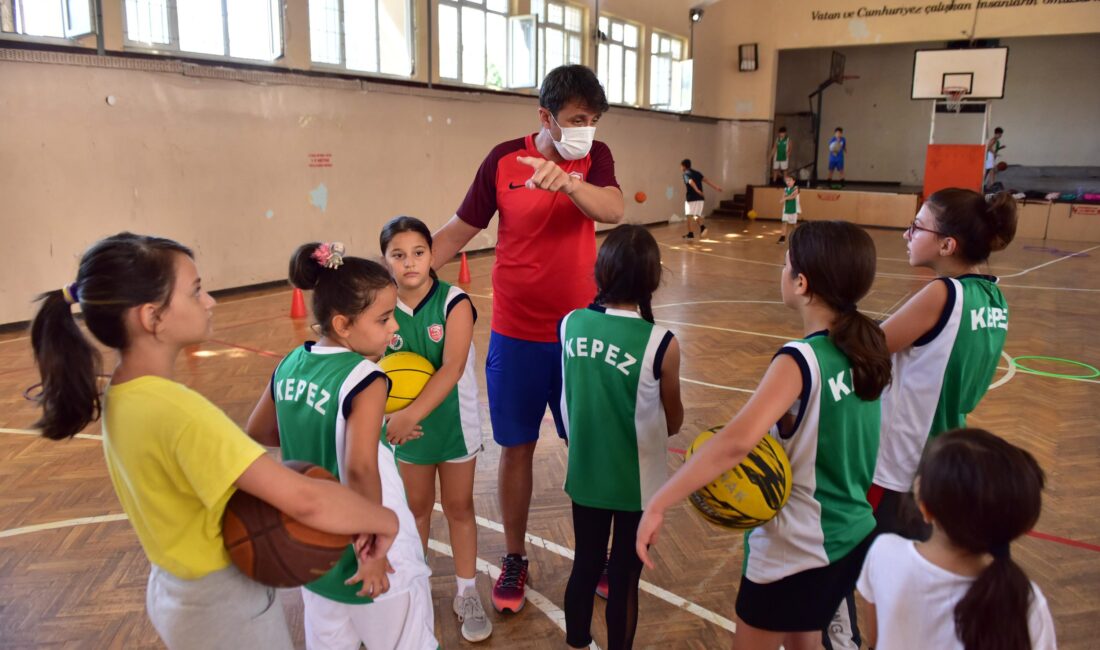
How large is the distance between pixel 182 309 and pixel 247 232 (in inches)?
315

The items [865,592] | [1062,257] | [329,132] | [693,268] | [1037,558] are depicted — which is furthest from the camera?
[1062,257]

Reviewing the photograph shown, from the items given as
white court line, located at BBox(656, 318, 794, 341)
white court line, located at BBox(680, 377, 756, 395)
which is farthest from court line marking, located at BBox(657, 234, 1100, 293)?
white court line, located at BBox(680, 377, 756, 395)

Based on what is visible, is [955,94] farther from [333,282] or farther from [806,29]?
[333,282]

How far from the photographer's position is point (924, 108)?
21875mm

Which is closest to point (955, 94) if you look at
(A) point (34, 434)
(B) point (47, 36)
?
(B) point (47, 36)

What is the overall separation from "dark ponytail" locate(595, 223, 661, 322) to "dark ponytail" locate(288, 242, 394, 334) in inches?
23.3

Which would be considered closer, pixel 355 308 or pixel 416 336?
pixel 355 308

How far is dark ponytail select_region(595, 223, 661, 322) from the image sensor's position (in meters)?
1.96

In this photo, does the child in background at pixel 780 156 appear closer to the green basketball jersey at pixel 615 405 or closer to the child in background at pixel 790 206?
the child in background at pixel 790 206

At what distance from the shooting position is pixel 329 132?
9516 mm

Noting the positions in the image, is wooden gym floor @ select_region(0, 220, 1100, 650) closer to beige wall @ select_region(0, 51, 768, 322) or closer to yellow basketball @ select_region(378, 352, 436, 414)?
yellow basketball @ select_region(378, 352, 436, 414)

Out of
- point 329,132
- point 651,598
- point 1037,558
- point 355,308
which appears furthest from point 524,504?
point 329,132

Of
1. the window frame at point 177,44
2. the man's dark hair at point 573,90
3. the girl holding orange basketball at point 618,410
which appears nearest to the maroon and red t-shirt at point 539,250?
the man's dark hair at point 573,90

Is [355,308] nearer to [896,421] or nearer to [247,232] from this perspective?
[896,421]
